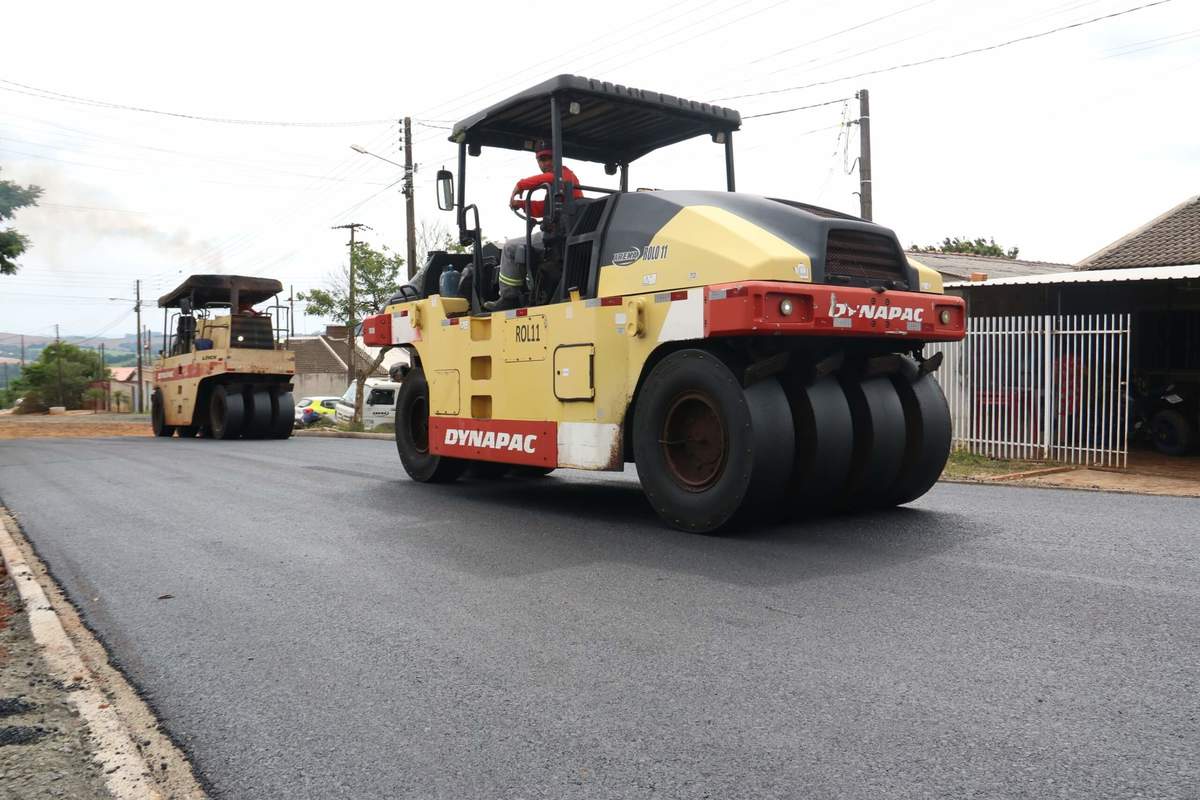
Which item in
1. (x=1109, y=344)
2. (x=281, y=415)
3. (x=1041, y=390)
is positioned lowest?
(x=281, y=415)

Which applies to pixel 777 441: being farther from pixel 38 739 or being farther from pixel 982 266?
pixel 982 266

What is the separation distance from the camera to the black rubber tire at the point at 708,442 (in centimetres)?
577

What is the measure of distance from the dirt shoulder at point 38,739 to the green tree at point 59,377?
61785 millimetres

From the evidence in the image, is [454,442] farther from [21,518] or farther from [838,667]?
[838,667]

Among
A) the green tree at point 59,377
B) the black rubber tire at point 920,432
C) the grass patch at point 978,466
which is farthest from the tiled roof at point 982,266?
the green tree at point 59,377

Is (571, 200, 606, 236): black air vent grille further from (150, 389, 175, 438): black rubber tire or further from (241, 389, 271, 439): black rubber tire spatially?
(150, 389, 175, 438): black rubber tire

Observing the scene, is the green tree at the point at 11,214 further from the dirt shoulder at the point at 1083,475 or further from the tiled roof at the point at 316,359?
the tiled roof at the point at 316,359

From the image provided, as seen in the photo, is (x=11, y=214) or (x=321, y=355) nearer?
(x=11, y=214)

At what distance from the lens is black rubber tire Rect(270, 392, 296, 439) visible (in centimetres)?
2117

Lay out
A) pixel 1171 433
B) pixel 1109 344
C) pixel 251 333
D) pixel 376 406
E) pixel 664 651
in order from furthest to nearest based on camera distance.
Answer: pixel 376 406, pixel 251 333, pixel 1171 433, pixel 1109 344, pixel 664 651

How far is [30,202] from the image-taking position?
2773 cm

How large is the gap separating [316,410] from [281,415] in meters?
11.7

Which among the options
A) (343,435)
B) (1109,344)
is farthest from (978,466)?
(343,435)

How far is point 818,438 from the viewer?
597 cm
